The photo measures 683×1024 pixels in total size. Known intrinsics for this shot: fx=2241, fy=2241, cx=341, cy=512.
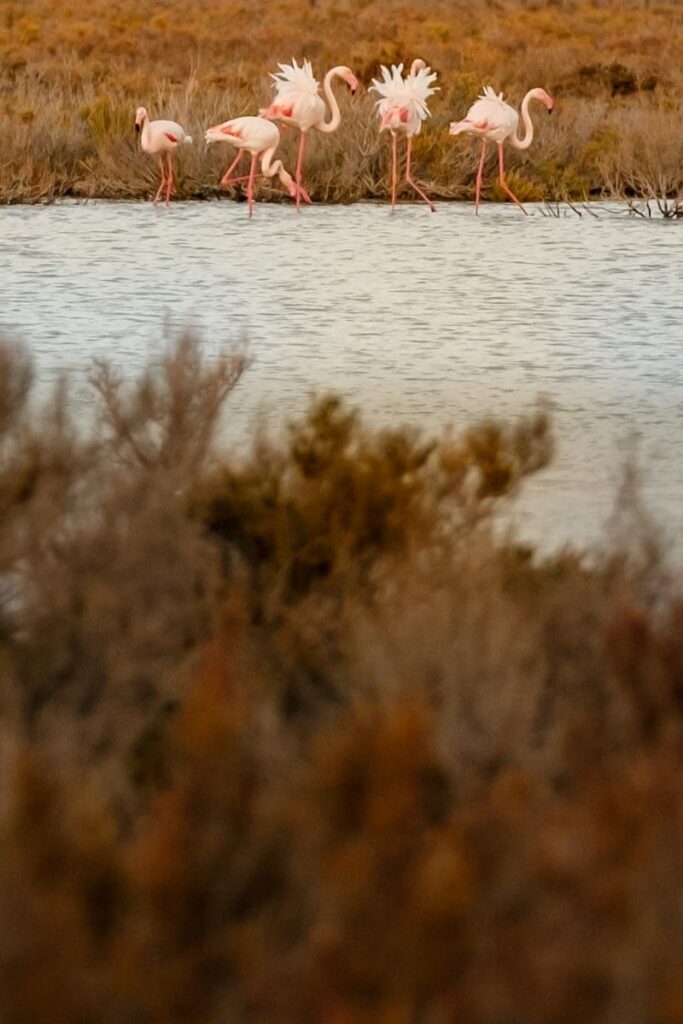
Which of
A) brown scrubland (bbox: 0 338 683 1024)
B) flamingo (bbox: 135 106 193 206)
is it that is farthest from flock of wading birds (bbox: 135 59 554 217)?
brown scrubland (bbox: 0 338 683 1024)

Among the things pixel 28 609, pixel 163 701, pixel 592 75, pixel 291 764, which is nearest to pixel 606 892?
pixel 291 764

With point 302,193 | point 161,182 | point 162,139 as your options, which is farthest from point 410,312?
point 161,182

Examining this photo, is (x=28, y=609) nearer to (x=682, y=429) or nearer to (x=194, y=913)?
(x=194, y=913)

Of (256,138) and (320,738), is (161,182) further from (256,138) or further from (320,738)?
(320,738)

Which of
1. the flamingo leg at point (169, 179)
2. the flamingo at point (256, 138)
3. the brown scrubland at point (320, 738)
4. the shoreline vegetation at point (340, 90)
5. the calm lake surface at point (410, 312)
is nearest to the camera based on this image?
the brown scrubland at point (320, 738)

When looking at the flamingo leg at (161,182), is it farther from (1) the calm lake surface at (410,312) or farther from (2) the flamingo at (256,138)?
(2) the flamingo at (256,138)

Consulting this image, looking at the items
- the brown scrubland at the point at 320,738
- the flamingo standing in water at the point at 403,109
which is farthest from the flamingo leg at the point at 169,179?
the brown scrubland at the point at 320,738

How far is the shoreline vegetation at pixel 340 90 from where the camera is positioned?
1728cm

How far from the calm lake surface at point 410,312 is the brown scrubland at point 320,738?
39.6 inches

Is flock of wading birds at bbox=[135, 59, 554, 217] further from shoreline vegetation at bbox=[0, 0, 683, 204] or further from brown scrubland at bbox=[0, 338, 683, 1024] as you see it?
brown scrubland at bbox=[0, 338, 683, 1024]

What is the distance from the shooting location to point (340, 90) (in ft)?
72.3

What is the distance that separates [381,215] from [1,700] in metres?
12.6

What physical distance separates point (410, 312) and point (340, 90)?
12190 mm

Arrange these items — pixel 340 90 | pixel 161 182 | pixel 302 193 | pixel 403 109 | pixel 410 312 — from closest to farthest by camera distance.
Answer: pixel 410 312 → pixel 302 193 → pixel 403 109 → pixel 161 182 → pixel 340 90
